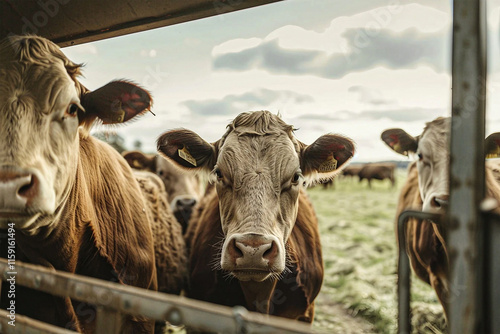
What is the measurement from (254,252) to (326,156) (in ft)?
3.87

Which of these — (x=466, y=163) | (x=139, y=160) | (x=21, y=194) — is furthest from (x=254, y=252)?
(x=139, y=160)

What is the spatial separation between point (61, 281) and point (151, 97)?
161cm

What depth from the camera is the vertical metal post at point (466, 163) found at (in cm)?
114

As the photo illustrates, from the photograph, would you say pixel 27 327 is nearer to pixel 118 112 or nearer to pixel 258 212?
pixel 258 212

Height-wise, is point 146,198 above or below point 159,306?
above

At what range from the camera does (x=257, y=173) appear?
2645mm

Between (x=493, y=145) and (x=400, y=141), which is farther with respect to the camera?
(x=400, y=141)

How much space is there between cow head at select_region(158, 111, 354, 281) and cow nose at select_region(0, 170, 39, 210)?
3.73 feet

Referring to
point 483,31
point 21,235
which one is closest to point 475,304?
point 483,31

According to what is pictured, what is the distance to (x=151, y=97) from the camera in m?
2.71

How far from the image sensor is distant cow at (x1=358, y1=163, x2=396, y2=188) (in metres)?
35.4

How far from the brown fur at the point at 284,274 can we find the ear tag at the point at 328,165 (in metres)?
0.65

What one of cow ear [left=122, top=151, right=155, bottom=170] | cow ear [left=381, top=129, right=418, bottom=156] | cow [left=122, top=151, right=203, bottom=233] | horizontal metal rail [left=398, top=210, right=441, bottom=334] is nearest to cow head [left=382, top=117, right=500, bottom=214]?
cow ear [left=381, top=129, right=418, bottom=156]

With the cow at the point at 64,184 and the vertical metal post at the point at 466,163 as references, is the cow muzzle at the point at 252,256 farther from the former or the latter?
the vertical metal post at the point at 466,163
